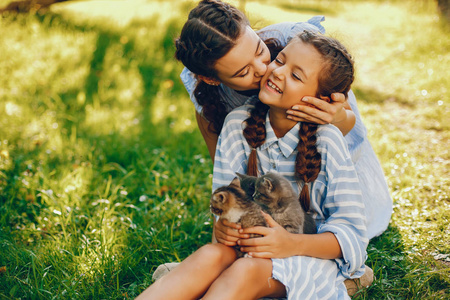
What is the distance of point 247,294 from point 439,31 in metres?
6.43

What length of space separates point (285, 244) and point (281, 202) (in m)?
0.25

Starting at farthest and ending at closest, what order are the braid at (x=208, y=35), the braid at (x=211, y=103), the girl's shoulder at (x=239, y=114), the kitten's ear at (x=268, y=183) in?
the braid at (x=211, y=103), the girl's shoulder at (x=239, y=114), the braid at (x=208, y=35), the kitten's ear at (x=268, y=183)

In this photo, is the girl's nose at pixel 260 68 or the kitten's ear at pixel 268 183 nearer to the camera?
the kitten's ear at pixel 268 183

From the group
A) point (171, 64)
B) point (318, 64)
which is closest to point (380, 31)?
point (171, 64)

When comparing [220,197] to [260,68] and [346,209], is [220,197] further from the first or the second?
[260,68]

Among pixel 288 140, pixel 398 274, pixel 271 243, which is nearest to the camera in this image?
pixel 271 243

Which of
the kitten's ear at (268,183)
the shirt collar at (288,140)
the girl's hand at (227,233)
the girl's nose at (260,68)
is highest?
the girl's nose at (260,68)

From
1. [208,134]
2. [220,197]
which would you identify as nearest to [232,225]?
[220,197]

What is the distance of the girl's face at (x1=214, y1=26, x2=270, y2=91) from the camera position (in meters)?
2.38

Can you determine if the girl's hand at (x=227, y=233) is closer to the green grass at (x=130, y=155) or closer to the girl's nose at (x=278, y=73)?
the green grass at (x=130, y=155)

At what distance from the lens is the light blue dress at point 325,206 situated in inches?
80.4

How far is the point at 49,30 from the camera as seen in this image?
6.05 m

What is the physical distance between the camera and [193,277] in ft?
6.61

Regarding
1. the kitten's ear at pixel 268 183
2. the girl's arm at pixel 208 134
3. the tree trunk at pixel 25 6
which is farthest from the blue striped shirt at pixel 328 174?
the tree trunk at pixel 25 6
